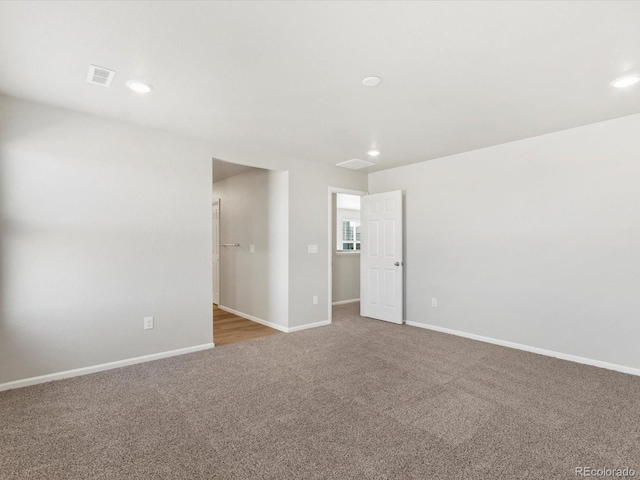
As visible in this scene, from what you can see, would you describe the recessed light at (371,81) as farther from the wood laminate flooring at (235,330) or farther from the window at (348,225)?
the window at (348,225)

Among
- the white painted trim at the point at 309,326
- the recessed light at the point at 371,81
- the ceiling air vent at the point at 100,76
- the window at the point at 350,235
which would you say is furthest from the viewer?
the window at the point at 350,235

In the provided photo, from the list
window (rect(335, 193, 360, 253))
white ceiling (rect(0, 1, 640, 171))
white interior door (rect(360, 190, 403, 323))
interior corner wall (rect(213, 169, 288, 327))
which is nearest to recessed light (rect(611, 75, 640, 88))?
white ceiling (rect(0, 1, 640, 171))

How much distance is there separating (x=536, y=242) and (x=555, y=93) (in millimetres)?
1716

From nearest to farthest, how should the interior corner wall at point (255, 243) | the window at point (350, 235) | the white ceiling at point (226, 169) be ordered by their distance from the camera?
1. the interior corner wall at point (255, 243)
2. the white ceiling at point (226, 169)
3. the window at point (350, 235)

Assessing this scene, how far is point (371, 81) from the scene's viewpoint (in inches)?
96.1

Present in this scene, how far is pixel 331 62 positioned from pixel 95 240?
271cm

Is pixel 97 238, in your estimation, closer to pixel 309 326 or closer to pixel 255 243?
pixel 255 243

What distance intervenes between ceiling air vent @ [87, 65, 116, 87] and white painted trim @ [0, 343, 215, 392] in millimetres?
2535

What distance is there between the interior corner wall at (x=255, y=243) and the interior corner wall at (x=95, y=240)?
44.6 inches

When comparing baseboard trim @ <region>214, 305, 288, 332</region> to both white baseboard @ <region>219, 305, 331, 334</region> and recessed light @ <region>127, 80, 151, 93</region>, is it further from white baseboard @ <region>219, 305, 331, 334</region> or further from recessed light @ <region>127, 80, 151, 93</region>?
recessed light @ <region>127, 80, 151, 93</region>

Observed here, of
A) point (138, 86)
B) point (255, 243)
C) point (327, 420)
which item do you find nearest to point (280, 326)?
point (255, 243)

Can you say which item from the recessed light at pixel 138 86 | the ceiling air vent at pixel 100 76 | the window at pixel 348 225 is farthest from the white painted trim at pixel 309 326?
the window at pixel 348 225

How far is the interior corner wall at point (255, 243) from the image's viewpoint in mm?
4703

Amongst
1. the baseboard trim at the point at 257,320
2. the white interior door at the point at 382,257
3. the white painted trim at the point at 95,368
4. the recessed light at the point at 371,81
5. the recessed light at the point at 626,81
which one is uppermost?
the recessed light at the point at 626,81
